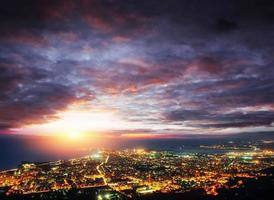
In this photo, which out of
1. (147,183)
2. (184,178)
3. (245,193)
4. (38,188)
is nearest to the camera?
(245,193)

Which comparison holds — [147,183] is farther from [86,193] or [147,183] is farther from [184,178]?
[86,193]

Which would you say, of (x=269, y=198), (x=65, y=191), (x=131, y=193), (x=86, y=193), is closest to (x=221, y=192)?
(x=269, y=198)

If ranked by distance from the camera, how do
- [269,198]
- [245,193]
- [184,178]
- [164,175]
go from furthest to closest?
[164,175] → [184,178] → [245,193] → [269,198]

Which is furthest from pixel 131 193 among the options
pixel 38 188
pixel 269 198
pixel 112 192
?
pixel 269 198

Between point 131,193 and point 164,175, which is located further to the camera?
point 164,175

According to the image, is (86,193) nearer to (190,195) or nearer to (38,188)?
(38,188)

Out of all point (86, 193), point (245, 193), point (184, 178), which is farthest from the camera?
point (184, 178)

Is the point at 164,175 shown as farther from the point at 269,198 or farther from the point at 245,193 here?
the point at 269,198

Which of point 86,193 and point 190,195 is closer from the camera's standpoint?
point 190,195

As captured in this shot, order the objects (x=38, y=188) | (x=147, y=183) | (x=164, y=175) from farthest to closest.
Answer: (x=164, y=175)
(x=147, y=183)
(x=38, y=188)
